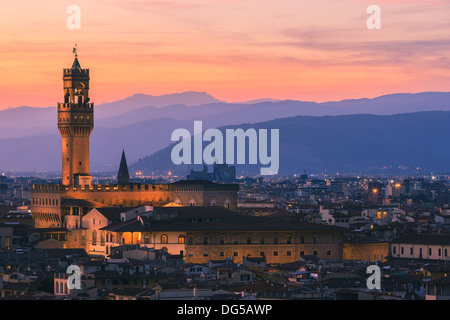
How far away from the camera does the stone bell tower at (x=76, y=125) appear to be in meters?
96.9

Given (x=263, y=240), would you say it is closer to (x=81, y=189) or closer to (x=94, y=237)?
(x=94, y=237)

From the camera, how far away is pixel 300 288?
1794 inches

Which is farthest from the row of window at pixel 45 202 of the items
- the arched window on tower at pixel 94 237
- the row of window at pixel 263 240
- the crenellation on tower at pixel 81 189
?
the row of window at pixel 263 240

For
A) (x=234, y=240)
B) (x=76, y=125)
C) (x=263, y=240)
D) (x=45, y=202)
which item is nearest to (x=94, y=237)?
(x=234, y=240)

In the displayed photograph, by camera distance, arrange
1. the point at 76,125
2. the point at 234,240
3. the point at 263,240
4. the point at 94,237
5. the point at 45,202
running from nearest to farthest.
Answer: the point at 234,240 < the point at 263,240 < the point at 94,237 < the point at 45,202 < the point at 76,125

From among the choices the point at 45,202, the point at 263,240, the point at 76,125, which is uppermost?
the point at 76,125

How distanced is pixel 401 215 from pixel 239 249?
44.6 meters

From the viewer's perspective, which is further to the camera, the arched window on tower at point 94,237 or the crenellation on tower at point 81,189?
the crenellation on tower at point 81,189

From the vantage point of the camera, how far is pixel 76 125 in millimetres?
98125

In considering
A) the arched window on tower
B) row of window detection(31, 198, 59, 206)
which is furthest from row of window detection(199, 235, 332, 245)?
row of window detection(31, 198, 59, 206)

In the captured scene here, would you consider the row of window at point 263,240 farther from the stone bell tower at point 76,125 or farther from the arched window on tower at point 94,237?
the stone bell tower at point 76,125

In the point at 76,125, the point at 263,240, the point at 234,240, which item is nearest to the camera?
the point at 234,240
